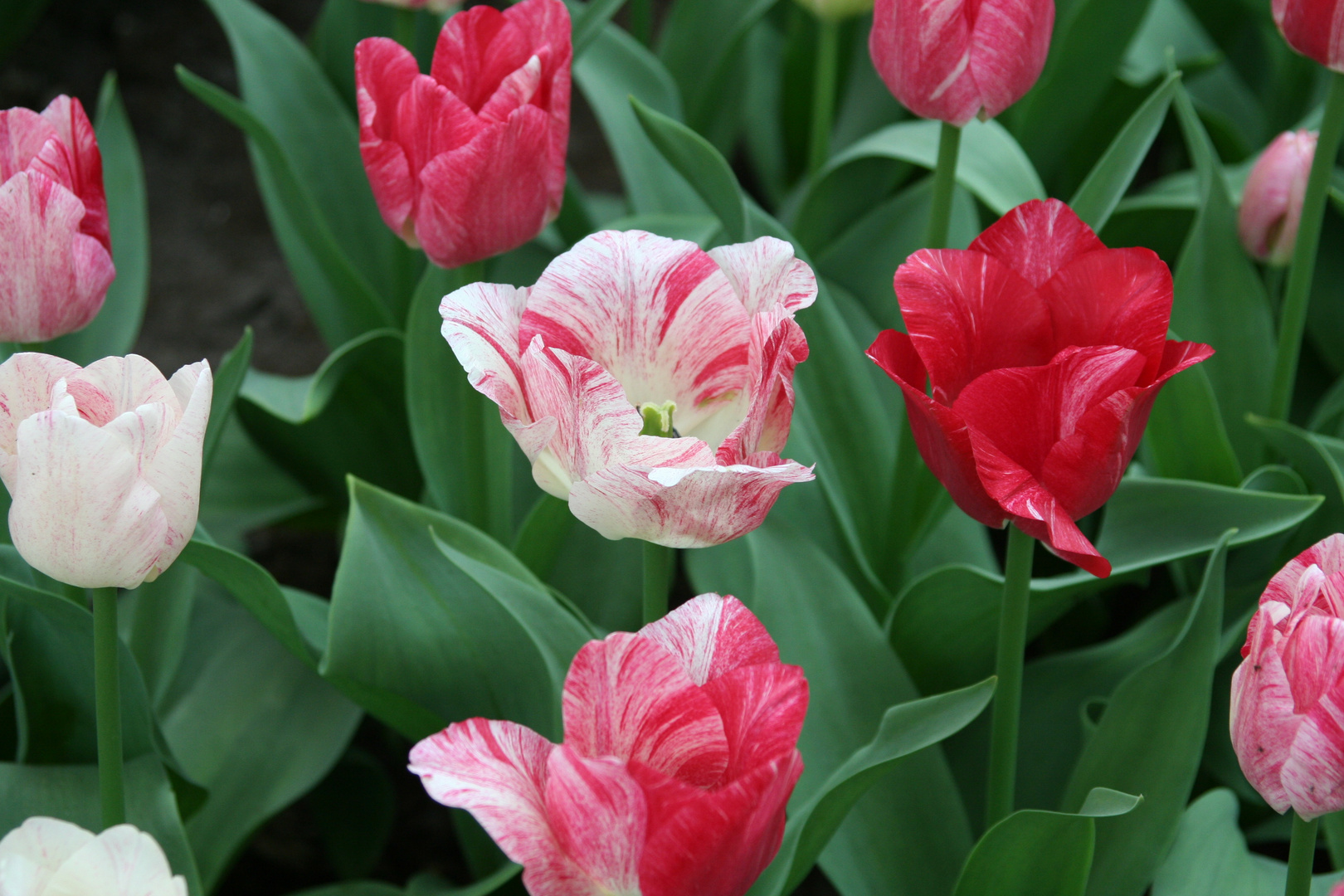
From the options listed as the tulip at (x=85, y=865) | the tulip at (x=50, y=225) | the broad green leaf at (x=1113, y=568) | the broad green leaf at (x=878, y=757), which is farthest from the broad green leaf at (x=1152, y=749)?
the tulip at (x=50, y=225)

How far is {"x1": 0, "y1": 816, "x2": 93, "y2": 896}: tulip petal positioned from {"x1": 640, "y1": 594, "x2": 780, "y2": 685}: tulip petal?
0.22m

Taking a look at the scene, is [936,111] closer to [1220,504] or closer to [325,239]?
[1220,504]

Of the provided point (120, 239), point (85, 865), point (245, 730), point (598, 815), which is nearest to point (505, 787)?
point (598, 815)

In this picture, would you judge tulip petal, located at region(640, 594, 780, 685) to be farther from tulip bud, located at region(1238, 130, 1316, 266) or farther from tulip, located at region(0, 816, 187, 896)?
tulip bud, located at region(1238, 130, 1316, 266)

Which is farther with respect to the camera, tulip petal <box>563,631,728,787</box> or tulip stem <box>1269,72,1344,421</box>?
tulip stem <box>1269,72,1344,421</box>

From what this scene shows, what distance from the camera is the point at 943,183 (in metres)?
0.81

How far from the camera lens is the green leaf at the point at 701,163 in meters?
0.80

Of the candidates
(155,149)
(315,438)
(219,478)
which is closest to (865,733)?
(315,438)

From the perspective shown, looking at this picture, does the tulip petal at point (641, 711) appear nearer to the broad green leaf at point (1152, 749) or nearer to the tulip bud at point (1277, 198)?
the broad green leaf at point (1152, 749)

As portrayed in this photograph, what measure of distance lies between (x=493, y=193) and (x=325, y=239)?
408 millimetres

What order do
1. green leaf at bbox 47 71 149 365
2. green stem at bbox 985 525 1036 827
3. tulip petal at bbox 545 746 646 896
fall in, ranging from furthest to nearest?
green leaf at bbox 47 71 149 365 → green stem at bbox 985 525 1036 827 → tulip petal at bbox 545 746 646 896

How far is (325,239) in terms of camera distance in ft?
3.53

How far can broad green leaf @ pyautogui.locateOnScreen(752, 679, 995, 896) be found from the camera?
0.61m

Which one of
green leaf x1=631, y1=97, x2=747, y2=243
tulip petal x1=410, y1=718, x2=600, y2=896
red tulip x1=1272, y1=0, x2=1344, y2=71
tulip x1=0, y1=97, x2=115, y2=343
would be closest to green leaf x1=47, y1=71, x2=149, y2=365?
tulip x1=0, y1=97, x2=115, y2=343
